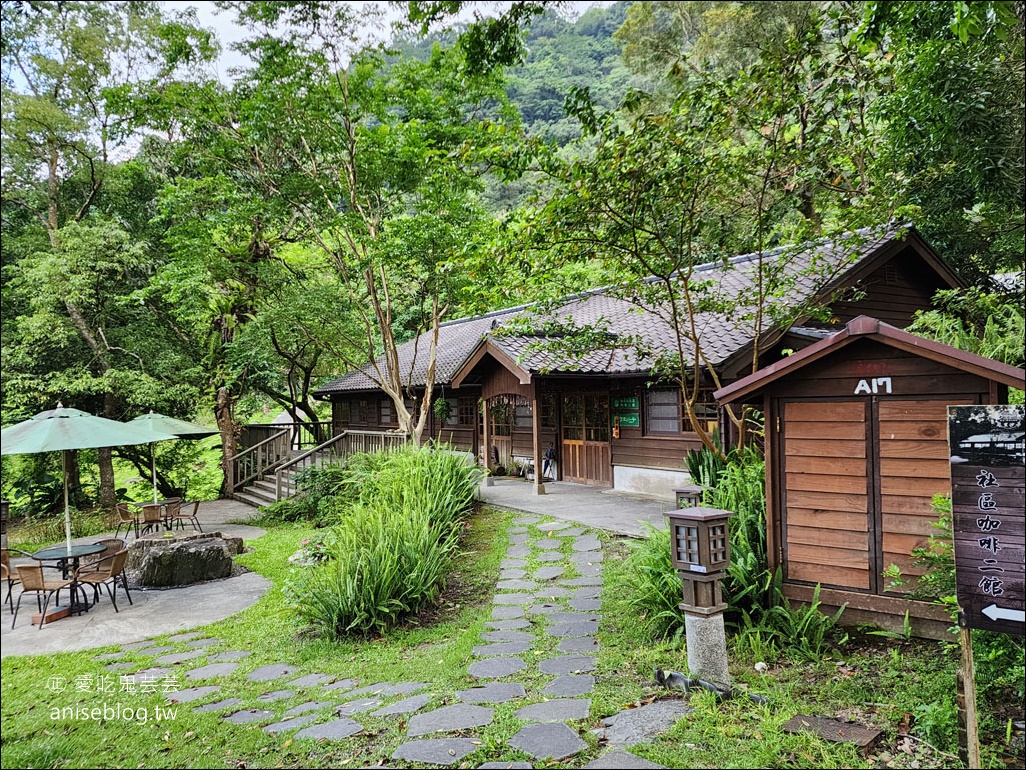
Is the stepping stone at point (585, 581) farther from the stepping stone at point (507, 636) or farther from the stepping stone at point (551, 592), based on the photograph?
the stepping stone at point (507, 636)

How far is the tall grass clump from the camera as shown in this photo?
593 centimetres

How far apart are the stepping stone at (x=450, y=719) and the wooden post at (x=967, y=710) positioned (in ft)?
8.40

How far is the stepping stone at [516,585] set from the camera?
6.92m

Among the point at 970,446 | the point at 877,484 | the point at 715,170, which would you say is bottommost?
the point at 877,484

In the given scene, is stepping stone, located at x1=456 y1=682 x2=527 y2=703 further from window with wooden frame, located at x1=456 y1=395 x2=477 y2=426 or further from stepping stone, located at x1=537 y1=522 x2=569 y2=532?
window with wooden frame, located at x1=456 y1=395 x2=477 y2=426

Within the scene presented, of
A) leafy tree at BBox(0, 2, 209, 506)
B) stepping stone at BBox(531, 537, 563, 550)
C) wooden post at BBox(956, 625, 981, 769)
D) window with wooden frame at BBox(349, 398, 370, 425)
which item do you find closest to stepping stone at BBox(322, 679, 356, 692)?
leafy tree at BBox(0, 2, 209, 506)

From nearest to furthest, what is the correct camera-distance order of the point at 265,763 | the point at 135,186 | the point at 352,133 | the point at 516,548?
the point at 265,763, the point at 516,548, the point at 135,186, the point at 352,133

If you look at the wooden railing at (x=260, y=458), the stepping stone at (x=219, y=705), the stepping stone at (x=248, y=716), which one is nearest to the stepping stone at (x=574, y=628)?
the stepping stone at (x=248, y=716)

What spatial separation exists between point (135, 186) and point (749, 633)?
32.9ft

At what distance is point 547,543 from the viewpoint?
859cm

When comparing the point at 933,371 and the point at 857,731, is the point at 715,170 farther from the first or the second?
the point at 857,731

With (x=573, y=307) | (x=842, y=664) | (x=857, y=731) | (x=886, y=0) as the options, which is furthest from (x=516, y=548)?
(x=573, y=307)

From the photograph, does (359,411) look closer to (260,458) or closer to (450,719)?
(260,458)

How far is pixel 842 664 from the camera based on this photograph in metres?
4.62
